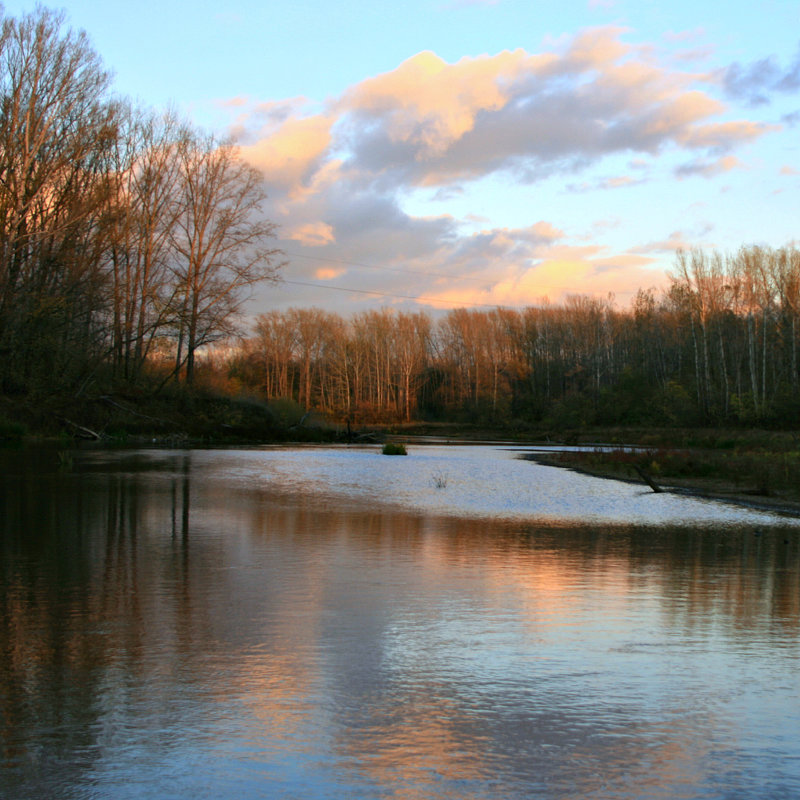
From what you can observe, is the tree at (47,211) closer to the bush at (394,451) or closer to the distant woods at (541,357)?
the bush at (394,451)

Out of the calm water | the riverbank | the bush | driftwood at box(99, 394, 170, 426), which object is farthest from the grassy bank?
driftwood at box(99, 394, 170, 426)

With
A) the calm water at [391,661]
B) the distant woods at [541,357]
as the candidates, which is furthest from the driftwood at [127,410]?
the distant woods at [541,357]

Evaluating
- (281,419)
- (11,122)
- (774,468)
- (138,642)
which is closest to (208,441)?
(281,419)

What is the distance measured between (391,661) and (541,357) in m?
95.4

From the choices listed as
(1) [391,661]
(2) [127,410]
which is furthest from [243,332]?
(1) [391,661]

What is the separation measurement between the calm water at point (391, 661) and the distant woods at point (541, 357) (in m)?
61.4

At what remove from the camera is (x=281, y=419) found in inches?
1943

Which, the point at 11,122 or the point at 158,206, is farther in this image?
the point at 158,206

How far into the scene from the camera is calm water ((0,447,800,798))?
3.80 m

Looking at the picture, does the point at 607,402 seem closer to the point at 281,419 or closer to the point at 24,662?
the point at 281,419

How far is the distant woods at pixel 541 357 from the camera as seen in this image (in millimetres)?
69000

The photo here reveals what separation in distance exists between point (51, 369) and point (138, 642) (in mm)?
33862

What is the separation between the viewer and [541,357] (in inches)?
3895

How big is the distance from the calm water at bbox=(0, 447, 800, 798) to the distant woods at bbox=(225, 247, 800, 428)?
6136 centimetres
